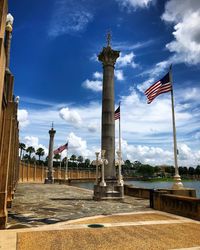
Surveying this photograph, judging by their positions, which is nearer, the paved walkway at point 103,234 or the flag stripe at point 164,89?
the paved walkway at point 103,234

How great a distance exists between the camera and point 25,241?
7312mm

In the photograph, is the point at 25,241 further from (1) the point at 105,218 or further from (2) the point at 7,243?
(1) the point at 105,218

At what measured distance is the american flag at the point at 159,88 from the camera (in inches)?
691

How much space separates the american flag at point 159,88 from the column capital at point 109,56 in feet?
24.6

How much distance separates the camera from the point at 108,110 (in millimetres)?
23016

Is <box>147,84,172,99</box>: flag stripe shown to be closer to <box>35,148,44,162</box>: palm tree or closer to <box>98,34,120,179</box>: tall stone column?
<box>98,34,120,179</box>: tall stone column

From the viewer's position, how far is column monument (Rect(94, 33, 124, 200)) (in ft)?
69.1

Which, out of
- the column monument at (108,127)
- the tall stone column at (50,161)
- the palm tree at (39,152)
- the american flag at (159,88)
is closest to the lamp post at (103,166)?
the column monument at (108,127)

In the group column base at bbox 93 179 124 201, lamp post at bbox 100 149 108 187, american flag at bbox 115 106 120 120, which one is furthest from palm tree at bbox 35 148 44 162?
column base at bbox 93 179 124 201

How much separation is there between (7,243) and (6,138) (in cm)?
492

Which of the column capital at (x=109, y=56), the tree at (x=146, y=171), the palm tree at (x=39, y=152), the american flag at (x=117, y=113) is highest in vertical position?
the column capital at (x=109, y=56)

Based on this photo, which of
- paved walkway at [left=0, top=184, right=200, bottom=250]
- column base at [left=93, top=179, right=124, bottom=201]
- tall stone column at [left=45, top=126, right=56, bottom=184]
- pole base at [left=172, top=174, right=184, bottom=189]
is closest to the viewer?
paved walkway at [left=0, top=184, right=200, bottom=250]

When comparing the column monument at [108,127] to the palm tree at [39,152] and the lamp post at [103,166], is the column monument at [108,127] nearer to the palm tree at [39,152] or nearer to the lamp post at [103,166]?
the lamp post at [103,166]

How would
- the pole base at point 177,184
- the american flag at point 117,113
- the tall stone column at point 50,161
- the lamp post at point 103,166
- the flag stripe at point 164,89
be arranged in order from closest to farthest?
the pole base at point 177,184 → the flag stripe at point 164,89 → the lamp post at point 103,166 → the american flag at point 117,113 → the tall stone column at point 50,161
